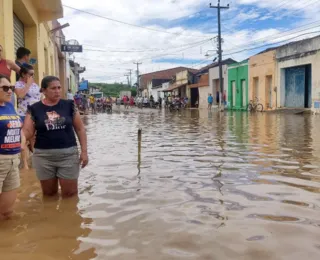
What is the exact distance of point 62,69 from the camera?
27.8m

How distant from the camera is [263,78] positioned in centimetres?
3041

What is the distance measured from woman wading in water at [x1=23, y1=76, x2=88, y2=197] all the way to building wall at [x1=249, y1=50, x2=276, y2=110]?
25774 millimetres

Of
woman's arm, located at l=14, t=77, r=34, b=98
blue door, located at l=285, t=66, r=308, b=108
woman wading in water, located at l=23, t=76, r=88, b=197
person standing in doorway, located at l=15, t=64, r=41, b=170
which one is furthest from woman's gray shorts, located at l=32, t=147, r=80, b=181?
blue door, located at l=285, t=66, r=308, b=108

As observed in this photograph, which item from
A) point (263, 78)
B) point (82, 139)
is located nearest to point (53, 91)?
point (82, 139)

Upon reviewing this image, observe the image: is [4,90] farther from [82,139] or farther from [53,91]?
[82,139]

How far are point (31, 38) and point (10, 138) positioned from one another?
8688mm

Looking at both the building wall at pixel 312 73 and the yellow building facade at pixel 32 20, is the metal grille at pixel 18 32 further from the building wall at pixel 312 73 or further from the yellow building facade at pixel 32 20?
the building wall at pixel 312 73

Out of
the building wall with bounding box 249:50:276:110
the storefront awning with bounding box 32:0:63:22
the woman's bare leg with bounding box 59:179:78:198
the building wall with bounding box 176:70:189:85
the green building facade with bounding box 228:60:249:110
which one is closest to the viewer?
the woman's bare leg with bounding box 59:179:78:198

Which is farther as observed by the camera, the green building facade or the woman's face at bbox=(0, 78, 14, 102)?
the green building facade

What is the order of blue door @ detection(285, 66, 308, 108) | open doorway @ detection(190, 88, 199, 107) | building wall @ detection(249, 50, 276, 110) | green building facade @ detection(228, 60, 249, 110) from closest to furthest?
blue door @ detection(285, 66, 308, 108) → building wall @ detection(249, 50, 276, 110) → green building facade @ detection(228, 60, 249, 110) → open doorway @ detection(190, 88, 199, 107)

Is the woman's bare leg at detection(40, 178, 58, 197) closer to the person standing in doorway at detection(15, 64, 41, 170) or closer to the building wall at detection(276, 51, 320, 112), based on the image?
the person standing in doorway at detection(15, 64, 41, 170)

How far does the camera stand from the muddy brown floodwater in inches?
119

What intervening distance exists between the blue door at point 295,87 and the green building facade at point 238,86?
17.1 ft

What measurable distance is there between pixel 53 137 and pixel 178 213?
1.60 meters
